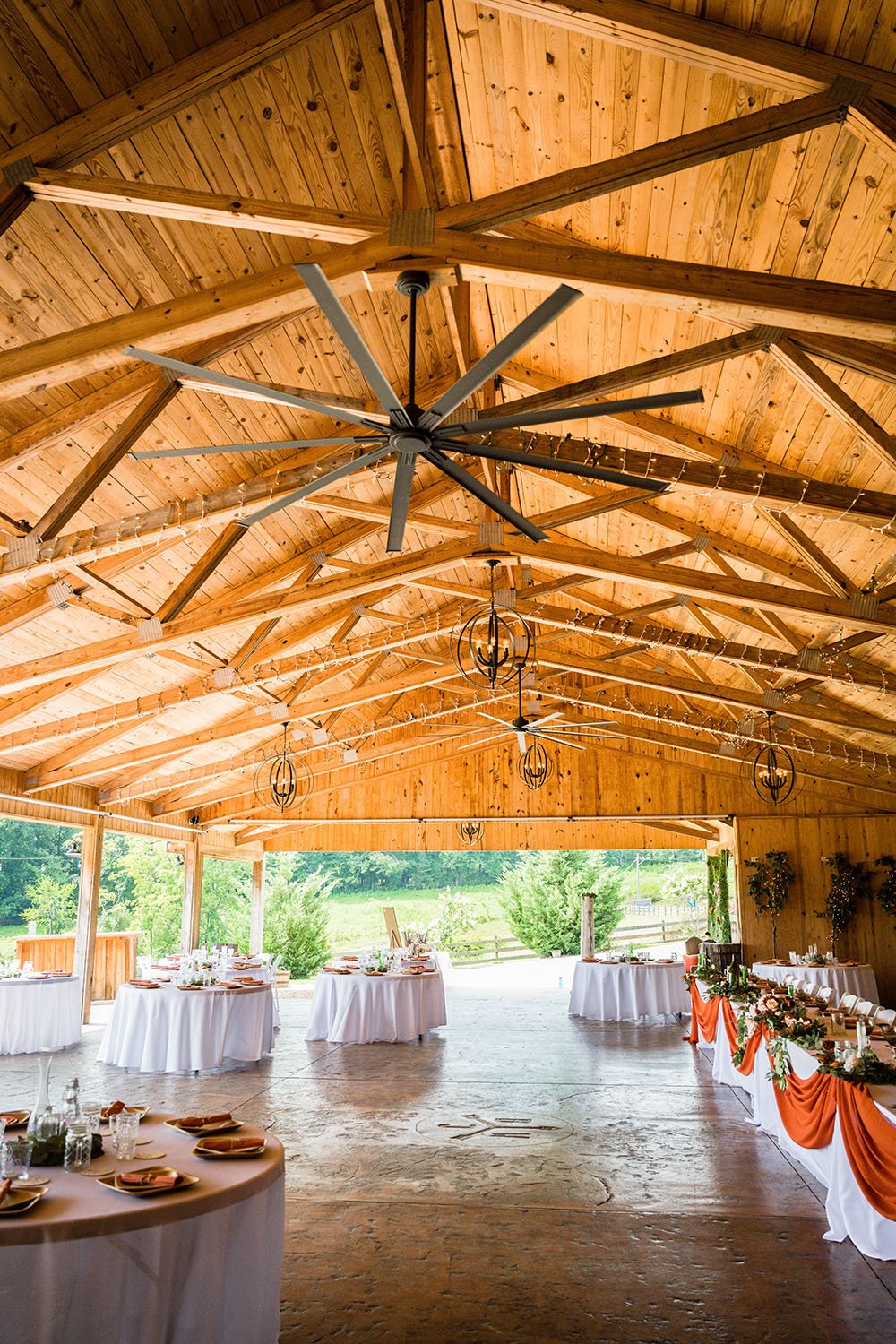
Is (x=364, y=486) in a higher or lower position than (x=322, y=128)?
lower

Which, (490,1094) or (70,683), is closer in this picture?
(490,1094)

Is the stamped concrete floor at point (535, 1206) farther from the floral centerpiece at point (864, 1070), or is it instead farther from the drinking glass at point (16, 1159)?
the drinking glass at point (16, 1159)

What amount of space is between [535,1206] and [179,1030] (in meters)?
4.92

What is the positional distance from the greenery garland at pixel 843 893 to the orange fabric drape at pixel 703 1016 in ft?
11.1

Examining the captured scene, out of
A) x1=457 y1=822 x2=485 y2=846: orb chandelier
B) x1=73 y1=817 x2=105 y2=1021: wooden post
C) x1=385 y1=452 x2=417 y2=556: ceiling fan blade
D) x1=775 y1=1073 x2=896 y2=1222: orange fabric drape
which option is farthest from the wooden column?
x1=385 y1=452 x2=417 y2=556: ceiling fan blade

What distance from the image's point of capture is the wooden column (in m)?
15.1

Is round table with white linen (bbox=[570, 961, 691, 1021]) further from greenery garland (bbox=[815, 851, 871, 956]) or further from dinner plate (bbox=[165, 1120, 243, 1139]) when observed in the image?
dinner plate (bbox=[165, 1120, 243, 1139])

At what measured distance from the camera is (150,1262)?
2732mm

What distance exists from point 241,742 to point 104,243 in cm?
1013

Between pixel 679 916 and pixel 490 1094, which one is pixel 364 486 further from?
pixel 679 916

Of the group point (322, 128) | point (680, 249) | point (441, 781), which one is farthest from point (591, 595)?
point (322, 128)

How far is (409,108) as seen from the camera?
400 centimetres

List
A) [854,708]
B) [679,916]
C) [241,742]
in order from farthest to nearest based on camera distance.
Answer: [679,916] < [241,742] < [854,708]

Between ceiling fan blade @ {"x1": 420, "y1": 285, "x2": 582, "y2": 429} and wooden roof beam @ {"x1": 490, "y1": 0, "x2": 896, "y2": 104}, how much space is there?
1595 millimetres
